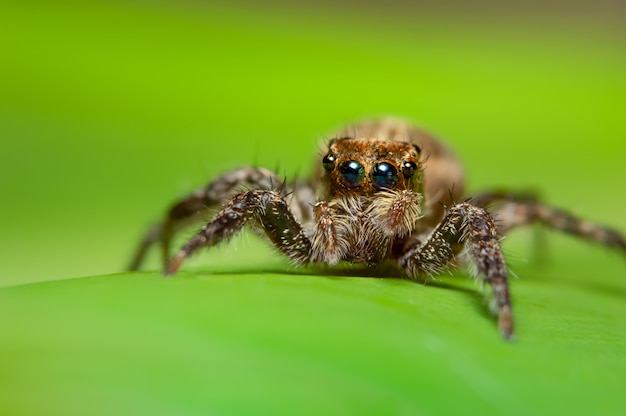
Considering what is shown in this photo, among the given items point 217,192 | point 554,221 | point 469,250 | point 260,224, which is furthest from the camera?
point 554,221

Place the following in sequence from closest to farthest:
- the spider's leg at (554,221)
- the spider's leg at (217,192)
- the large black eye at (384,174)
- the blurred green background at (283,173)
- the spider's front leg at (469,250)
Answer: the blurred green background at (283,173), the spider's front leg at (469,250), the large black eye at (384,174), the spider's leg at (217,192), the spider's leg at (554,221)

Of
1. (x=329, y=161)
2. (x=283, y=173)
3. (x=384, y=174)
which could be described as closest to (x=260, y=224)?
(x=329, y=161)

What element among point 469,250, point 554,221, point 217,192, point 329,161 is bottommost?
point 554,221

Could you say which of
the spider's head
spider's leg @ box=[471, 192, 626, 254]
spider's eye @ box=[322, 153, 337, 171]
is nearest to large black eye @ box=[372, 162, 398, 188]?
the spider's head

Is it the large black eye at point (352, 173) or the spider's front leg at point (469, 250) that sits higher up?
the large black eye at point (352, 173)

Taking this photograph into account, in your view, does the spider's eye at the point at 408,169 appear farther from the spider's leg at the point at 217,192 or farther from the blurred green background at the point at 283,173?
the spider's leg at the point at 217,192

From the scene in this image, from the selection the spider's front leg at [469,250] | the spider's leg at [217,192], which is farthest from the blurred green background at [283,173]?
the spider's leg at [217,192]

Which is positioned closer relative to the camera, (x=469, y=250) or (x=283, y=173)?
(x=469, y=250)

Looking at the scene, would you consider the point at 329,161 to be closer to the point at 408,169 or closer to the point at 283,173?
the point at 408,169
